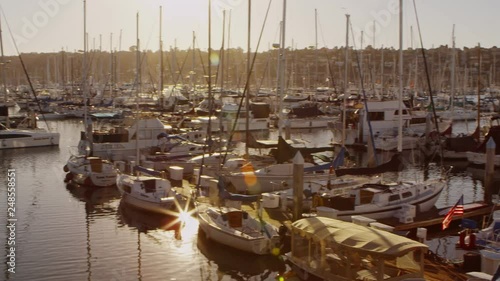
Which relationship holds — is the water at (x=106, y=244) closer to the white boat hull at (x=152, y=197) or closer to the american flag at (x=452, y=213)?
the white boat hull at (x=152, y=197)

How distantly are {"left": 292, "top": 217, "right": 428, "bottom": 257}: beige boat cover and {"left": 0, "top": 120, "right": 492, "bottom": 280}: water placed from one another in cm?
225

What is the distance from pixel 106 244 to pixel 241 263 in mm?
5739

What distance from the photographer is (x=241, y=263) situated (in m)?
20.1

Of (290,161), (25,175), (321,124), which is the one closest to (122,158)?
(25,175)

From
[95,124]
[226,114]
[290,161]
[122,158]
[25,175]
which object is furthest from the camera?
[95,124]

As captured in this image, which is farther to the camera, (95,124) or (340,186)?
(95,124)

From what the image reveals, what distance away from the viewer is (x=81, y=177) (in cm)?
3347

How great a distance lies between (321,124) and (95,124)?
26213mm

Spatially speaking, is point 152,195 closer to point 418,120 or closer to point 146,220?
point 146,220

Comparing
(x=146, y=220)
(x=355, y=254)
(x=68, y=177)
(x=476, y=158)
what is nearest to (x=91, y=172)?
(x=68, y=177)

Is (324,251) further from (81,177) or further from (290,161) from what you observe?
(81,177)

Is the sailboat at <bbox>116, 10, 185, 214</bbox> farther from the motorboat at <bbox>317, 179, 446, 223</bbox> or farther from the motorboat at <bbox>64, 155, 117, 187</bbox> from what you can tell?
the motorboat at <bbox>317, 179, 446, 223</bbox>

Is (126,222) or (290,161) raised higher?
(290,161)

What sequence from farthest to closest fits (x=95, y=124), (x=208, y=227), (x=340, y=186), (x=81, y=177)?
(x=95, y=124), (x=81, y=177), (x=340, y=186), (x=208, y=227)
